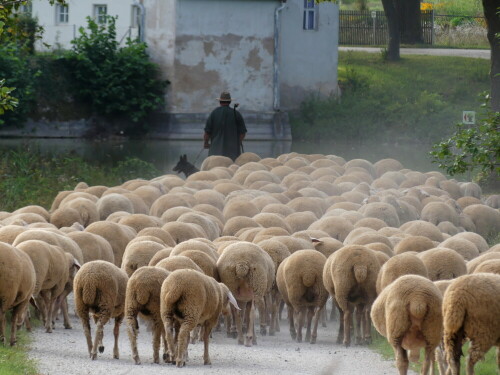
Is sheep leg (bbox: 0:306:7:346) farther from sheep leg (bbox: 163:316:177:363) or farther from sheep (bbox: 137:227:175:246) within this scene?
sheep (bbox: 137:227:175:246)

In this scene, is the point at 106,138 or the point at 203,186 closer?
the point at 203,186

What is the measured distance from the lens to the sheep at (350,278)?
10.2 metres

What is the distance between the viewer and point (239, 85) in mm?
38781

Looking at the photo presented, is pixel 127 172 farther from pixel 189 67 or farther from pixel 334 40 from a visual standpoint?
pixel 334 40

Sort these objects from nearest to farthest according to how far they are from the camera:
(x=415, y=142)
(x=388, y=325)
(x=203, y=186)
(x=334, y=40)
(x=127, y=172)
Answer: (x=388, y=325), (x=203, y=186), (x=127, y=172), (x=415, y=142), (x=334, y=40)

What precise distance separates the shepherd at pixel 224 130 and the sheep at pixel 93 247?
33.7ft

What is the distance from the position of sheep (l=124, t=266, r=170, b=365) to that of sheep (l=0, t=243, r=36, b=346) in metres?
1.00

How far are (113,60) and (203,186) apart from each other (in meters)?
22.2

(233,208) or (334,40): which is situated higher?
(334,40)

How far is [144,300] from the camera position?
365 inches

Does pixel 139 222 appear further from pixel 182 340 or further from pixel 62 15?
pixel 62 15

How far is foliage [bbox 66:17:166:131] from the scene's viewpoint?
37.8 m

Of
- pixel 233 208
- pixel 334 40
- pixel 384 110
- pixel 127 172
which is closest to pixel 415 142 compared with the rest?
pixel 384 110

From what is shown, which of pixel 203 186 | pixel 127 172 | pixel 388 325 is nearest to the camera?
pixel 388 325
